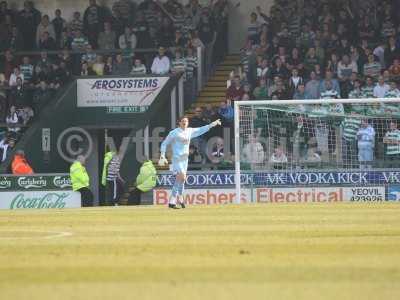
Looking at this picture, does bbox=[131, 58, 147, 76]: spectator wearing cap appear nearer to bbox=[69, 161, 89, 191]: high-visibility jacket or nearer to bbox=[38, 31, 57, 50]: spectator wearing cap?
bbox=[38, 31, 57, 50]: spectator wearing cap

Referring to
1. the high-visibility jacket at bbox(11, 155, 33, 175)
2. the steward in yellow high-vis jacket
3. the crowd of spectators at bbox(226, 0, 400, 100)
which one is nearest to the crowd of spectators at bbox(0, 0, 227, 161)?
the high-visibility jacket at bbox(11, 155, 33, 175)

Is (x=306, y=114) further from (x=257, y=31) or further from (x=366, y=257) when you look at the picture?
(x=366, y=257)

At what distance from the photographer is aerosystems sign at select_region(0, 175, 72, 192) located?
89.2 feet

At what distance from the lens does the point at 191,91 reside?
2959cm

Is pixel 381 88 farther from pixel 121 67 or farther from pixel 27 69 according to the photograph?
pixel 27 69

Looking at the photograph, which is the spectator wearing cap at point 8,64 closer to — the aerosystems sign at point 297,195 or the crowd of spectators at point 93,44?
the crowd of spectators at point 93,44

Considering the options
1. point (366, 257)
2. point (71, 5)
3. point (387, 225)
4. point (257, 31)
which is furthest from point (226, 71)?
point (366, 257)

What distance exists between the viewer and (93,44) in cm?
3189

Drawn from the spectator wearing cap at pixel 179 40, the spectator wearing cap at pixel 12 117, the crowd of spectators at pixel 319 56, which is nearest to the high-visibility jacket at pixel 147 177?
the crowd of spectators at pixel 319 56

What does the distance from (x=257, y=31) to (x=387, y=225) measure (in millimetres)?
16538

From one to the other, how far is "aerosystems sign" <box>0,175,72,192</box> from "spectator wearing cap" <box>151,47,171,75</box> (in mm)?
4692

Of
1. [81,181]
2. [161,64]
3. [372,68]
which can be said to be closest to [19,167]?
[81,181]

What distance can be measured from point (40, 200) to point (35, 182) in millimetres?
503

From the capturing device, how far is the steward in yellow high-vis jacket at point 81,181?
26525mm
